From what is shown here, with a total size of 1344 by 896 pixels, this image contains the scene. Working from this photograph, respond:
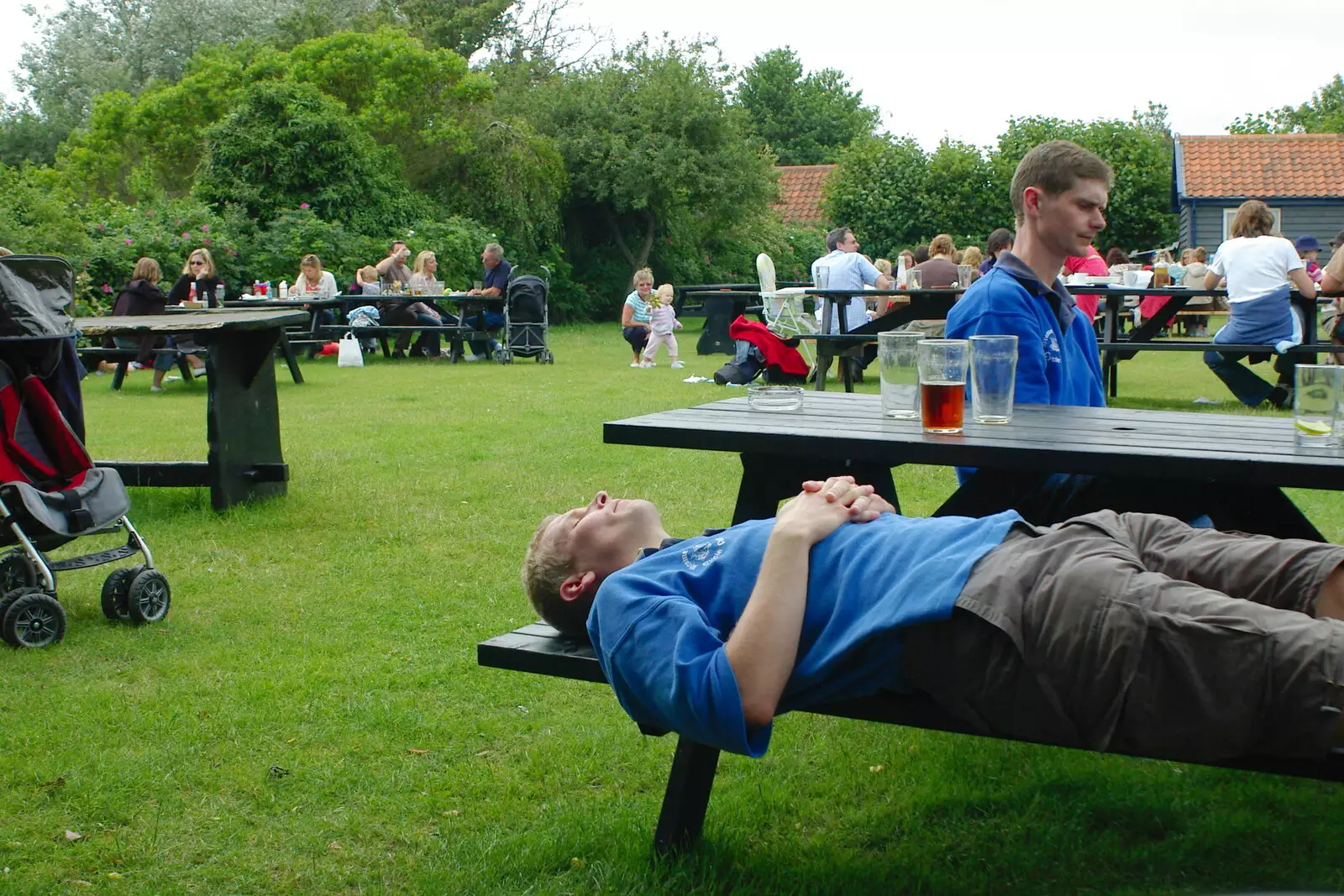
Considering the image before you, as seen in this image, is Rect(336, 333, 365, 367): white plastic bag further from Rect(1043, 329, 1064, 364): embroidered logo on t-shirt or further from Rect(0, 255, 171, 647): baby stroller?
Rect(1043, 329, 1064, 364): embroidered logo on t-shirt

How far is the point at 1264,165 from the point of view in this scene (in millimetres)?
42000

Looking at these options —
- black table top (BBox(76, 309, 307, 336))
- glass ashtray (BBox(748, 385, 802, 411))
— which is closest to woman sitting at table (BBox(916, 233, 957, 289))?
black table top (BBox(76, 309, 307, 336))

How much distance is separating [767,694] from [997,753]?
1.47 m

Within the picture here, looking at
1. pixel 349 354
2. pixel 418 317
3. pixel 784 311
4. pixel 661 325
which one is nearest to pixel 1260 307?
pixel 784 311

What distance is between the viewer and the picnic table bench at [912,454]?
243 cm

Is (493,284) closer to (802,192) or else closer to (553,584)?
(553,584)

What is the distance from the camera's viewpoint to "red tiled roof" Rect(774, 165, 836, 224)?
4422 cm

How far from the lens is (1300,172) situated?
41.1m

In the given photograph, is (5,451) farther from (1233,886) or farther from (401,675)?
(1233,886)

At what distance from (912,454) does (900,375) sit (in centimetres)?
45

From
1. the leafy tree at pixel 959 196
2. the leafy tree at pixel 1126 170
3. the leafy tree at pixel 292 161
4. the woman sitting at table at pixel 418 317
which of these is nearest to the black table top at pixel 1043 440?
the woman sitting at table at pixel 418 317

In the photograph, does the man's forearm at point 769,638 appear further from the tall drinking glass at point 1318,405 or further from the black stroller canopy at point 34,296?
the black stroller canopy at point 34,296

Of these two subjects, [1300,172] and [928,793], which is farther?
[1300,172]

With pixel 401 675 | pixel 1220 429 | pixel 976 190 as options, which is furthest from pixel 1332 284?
pixel 976 190
